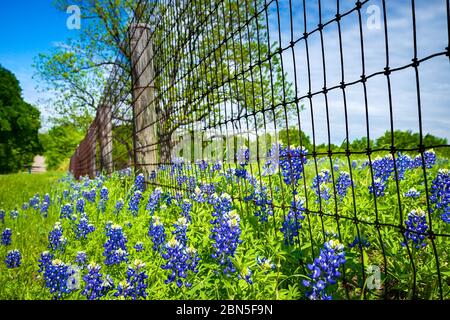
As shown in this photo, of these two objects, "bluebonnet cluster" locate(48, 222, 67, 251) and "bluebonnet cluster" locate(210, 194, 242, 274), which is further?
"bluebonnet cluster" locate(48, 222, 67, 251)

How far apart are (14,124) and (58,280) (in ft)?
159

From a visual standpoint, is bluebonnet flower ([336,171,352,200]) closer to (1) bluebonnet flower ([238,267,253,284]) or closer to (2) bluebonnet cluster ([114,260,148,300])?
(1) bluebonnet flower ([238,267,253,284])

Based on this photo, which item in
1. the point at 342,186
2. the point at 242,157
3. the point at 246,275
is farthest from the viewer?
the point at 242,157

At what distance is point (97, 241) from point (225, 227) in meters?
1.78

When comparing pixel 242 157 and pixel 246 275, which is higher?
pixel 242 157

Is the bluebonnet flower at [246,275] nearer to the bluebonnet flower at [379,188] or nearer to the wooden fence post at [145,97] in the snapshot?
the bluebonnet flower at [379,188]

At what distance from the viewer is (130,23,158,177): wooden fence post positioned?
5.71 metres

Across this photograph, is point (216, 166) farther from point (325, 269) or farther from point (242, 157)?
point (325, 269)

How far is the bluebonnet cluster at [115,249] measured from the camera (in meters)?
2.51

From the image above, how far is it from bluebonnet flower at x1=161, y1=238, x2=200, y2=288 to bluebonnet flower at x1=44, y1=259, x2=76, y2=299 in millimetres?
622

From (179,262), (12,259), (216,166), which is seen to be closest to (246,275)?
(179,262)

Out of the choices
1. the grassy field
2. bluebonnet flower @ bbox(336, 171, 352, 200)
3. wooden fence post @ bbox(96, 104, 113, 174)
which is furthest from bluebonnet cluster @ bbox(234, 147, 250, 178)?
wooden fence post @ bbox(96, 104, 113, 174)

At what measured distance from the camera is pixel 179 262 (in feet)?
6.63
